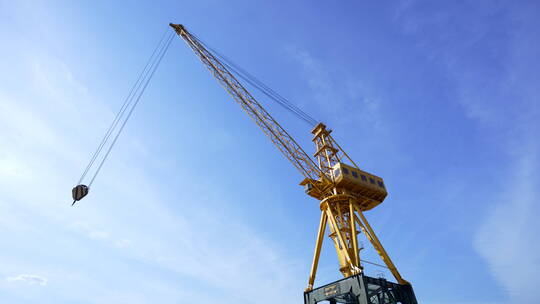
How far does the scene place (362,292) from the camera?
2383cm

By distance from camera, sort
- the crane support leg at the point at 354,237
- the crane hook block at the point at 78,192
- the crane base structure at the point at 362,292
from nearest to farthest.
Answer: the crane hook block at the point at 78,192 → the crane base structure at the point at 362,292 → the crane support leg at the point at 354,237

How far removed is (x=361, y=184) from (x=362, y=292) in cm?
1500

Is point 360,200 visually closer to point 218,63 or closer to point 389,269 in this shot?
point 389,269

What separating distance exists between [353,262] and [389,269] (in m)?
3.56

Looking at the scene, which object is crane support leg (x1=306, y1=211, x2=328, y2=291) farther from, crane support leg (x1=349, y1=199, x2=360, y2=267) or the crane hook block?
the crane hook block

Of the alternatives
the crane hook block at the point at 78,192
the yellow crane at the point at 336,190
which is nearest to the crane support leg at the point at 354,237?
the yellow crane at the point at 336,190

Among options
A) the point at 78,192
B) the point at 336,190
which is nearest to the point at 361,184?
the point at 336,190

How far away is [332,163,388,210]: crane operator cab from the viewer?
35281 mm

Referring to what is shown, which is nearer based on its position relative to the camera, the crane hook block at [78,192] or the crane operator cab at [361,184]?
the crane hook block at [78,192]

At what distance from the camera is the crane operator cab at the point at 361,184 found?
35.3 metres

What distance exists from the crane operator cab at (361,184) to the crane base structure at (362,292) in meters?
11.7

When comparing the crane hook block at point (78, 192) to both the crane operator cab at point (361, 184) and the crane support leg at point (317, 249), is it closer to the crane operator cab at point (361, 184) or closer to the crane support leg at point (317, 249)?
the crane support leg at point (317, 249)

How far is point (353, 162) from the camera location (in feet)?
132

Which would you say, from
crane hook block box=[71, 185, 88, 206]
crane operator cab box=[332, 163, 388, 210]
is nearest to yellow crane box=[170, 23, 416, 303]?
crane operator cab box=[332, 163, 388, 210]
